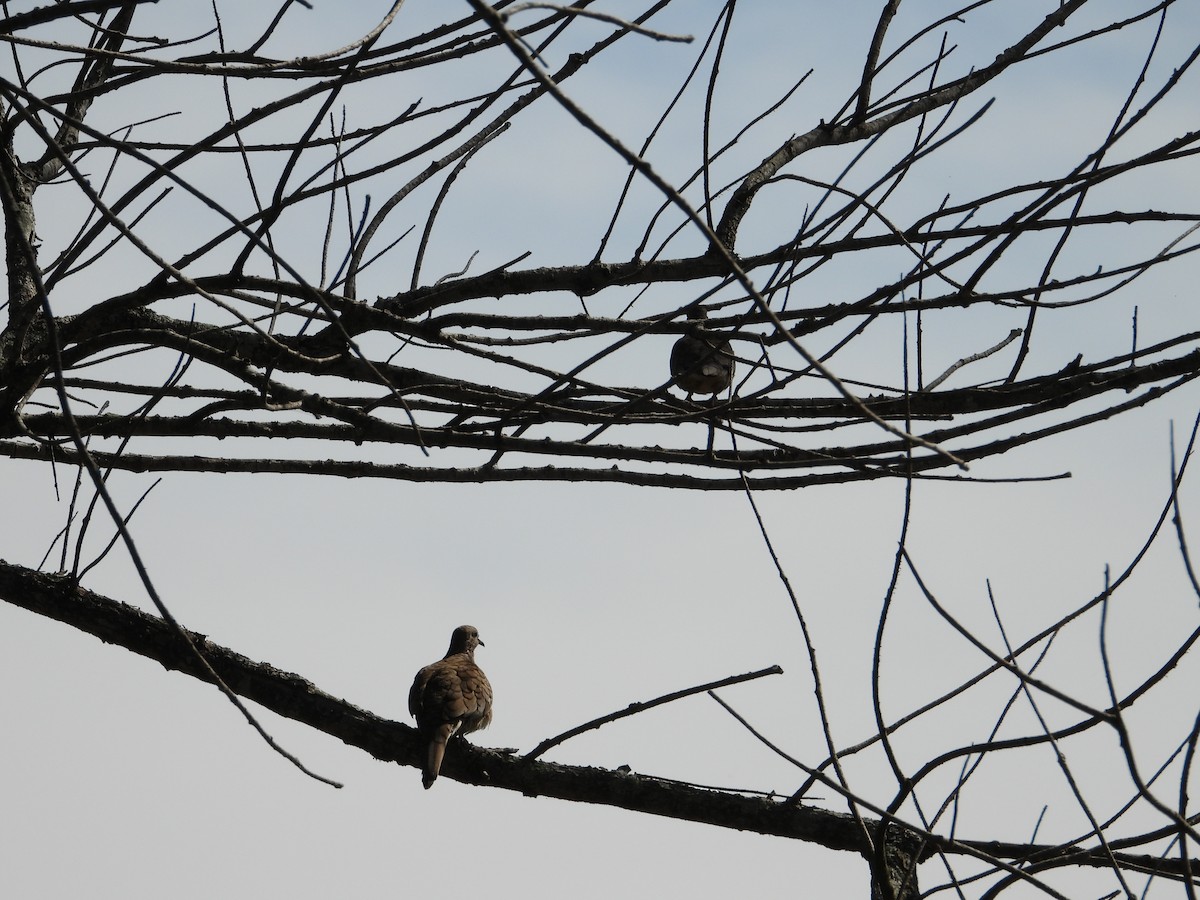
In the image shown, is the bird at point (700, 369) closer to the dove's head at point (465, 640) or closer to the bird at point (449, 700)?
the bird at point (449, 700)

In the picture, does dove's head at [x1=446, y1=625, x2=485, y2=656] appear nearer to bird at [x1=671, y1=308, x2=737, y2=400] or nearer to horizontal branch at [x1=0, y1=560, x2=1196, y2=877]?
bird at [x1=671, y1=308, x2=737, y2=400]

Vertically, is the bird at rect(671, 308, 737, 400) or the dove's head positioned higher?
the dove's head

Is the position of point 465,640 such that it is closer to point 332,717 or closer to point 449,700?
point 449,700

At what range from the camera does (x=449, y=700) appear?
5.37 metres

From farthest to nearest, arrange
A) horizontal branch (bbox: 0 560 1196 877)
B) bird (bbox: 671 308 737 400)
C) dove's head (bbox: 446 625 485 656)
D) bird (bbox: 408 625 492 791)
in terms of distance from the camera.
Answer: dove's head (bbox: 446 625 485 656) → bird (bbox: 671 308 737 400) → bird (bbox: 408 625 492 791) → horizontal branch (bbox: 0 560 1196 877)

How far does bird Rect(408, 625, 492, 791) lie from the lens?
13.7ft

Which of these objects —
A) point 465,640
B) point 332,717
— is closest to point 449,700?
point 332,717

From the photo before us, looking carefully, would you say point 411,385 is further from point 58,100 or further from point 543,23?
point 58,100

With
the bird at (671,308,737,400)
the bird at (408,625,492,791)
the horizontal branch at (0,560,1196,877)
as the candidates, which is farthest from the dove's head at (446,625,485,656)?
the horizontal branch at (0,560,1196,877)

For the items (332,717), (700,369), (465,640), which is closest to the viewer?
(332,717)

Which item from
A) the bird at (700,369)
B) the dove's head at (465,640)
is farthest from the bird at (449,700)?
the bird at (700,369)

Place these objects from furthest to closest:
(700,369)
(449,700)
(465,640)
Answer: (465,640)
(449,700)
(700,369)

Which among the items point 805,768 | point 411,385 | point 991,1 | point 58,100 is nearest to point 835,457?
point 805,768

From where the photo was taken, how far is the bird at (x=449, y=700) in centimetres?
419
